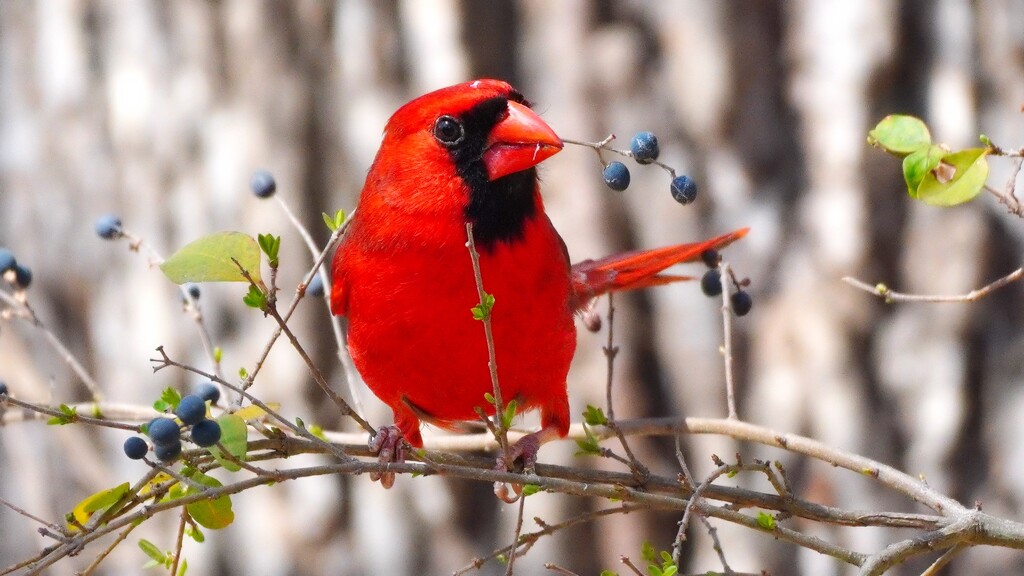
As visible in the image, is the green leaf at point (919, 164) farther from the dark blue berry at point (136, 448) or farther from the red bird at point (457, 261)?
the dark blue berry at point (136, 448)

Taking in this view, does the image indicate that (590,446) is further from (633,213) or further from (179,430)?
(633,213)

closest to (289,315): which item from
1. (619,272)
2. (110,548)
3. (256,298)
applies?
(256,298)

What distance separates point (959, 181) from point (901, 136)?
88mm

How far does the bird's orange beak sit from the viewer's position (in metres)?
1.79

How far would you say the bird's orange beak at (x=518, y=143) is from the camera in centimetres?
179

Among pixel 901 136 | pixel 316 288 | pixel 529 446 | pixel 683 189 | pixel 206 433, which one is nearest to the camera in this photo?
pixel 206 433

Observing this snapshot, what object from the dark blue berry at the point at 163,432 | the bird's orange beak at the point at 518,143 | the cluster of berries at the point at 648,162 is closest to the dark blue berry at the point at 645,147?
the cluster of berries at the point at 648,162

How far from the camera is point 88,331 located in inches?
156

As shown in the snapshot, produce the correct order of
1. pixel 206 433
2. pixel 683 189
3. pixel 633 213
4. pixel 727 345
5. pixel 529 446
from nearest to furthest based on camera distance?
pixel 206 433 → pixel 683 189 → pixel 727 345 → pixel 529 446 → pixel 633 213

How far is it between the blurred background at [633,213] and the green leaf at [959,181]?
211 centimetres

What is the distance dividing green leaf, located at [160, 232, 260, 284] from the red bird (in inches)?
22.3

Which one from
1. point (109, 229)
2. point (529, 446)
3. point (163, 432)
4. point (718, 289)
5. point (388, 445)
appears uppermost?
point (109, 229)

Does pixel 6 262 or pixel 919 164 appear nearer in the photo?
pixel 919 164

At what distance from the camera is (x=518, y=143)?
1.84 metres
